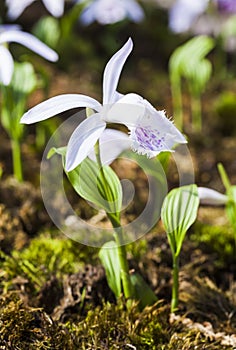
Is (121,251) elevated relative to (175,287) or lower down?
elevated

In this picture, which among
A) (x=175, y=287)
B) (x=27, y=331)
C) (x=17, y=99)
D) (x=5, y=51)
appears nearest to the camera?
(x=27, y=331)

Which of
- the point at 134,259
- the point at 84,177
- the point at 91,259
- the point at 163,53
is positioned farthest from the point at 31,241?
the point at 163,53

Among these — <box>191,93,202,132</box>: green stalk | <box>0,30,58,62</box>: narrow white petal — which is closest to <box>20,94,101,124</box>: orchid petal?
<box>0,30,58,62</box>: narrow white petal

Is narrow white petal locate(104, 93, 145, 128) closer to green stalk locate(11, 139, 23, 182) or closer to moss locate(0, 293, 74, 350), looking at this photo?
moss locate(0, 293, 74, 350)

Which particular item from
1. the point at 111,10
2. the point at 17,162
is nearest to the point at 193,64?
the point at 111,10

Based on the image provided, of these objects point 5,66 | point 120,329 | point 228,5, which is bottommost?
point 120,329

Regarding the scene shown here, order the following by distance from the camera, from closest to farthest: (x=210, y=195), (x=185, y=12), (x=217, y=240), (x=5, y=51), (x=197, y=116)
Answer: (x=210, y=195)
(x=5, y=51)
(x=217, y=240)
(x=197, y=116)
(x=185, y=12)

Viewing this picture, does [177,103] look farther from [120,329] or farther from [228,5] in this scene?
[120,329]
